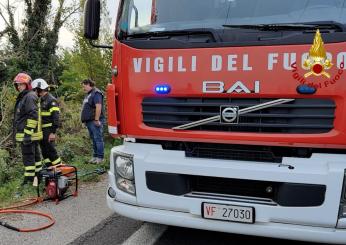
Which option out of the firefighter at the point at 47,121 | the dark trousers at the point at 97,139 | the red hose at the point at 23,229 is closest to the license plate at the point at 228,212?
the red hose at the point at 23,229

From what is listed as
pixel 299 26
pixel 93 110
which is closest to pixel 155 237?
pixel 299 26

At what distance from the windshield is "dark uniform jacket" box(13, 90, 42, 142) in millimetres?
2722

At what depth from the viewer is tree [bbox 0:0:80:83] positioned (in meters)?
24.6

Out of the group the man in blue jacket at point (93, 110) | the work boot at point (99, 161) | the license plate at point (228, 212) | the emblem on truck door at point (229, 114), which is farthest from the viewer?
the man in blue jacket at point (93, 110)

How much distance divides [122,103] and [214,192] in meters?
1.11

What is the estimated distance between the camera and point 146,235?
4309 millimetres

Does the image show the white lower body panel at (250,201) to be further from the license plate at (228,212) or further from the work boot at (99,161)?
the work boot at (99,161)

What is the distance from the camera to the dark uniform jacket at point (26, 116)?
6.27 metres

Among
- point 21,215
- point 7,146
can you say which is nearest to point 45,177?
point 21,215

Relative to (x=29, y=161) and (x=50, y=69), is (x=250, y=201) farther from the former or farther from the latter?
(x=50, y=69)

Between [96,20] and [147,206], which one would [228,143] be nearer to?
[147,206]

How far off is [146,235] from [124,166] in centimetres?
85

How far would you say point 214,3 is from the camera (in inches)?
147

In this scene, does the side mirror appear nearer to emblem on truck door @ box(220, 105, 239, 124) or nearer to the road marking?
emblem on truck door @ box(220, 105, 239, 124)
